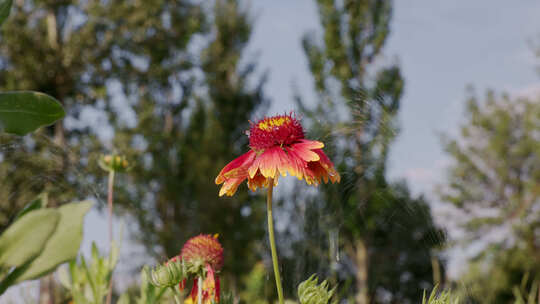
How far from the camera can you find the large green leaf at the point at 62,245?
18.5 inches

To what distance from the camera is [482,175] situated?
11414mm

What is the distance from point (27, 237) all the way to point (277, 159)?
285 millimetres

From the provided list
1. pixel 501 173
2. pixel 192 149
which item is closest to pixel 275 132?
pixel 192 149

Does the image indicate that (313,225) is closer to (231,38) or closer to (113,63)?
(113,63)

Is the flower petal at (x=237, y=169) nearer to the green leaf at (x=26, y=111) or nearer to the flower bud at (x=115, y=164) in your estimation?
the green leaf at (x=26, y=111)

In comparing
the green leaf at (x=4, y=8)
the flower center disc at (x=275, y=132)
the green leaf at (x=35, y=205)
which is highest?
the green leaf at (x=4, y=8)

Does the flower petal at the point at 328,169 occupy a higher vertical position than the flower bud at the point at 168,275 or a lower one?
higher

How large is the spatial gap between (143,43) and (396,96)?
395 centimetres

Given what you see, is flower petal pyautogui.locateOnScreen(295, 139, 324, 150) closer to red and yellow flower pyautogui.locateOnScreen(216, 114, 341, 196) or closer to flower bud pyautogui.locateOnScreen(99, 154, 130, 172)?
red and yellow flower pyautogui.locateOnScreen(216, 114, 341, 196)

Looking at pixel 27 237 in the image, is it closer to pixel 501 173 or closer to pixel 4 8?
pixel 4 8

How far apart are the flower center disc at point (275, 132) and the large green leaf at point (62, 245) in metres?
0.24

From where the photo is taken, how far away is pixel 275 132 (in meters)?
0.63

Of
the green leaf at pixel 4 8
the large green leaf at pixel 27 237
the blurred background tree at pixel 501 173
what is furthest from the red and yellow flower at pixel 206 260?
the blurred background tree at pixel 501 173

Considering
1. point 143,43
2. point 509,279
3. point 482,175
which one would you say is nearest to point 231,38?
point 143,43
